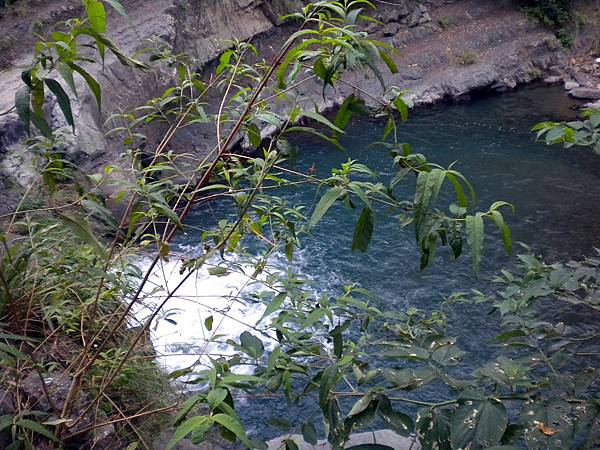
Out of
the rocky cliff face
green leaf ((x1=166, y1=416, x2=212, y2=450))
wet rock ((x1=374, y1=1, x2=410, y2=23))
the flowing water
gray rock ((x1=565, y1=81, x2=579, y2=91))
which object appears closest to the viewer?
green leaf ((x1=166, y1=416, x2=212, y2=450))

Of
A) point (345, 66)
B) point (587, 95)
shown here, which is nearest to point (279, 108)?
point (587, 95)

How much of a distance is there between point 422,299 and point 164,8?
6162 millimetres

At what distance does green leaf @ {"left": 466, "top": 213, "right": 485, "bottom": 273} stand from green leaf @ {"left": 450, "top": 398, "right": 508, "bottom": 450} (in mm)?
251

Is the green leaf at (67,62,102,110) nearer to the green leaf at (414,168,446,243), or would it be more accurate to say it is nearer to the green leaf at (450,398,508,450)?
the green leaf at (414,168,446,243)

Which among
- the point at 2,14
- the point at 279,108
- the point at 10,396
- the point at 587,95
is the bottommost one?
the point at 587,95

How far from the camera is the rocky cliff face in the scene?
22.0ft

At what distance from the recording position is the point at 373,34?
39.3 feet

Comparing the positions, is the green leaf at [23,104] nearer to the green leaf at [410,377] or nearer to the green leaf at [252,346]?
the green leaf at [252,346]

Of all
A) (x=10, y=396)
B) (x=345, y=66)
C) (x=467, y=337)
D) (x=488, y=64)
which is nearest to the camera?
(x=345, y=66)

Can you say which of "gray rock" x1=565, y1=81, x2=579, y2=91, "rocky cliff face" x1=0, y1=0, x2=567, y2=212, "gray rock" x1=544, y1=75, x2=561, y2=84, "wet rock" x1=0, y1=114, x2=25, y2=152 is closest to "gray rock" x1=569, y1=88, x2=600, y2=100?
"gray rock" x1=565, y1=81, x2=579, y2=91

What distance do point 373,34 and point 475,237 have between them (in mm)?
11519

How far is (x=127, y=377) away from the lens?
8.02 feet

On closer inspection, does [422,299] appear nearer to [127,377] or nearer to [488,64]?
[127,377]

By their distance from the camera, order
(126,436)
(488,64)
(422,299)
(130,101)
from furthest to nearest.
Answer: (488,64) < (130,101) < (422,299) < (126,436)
